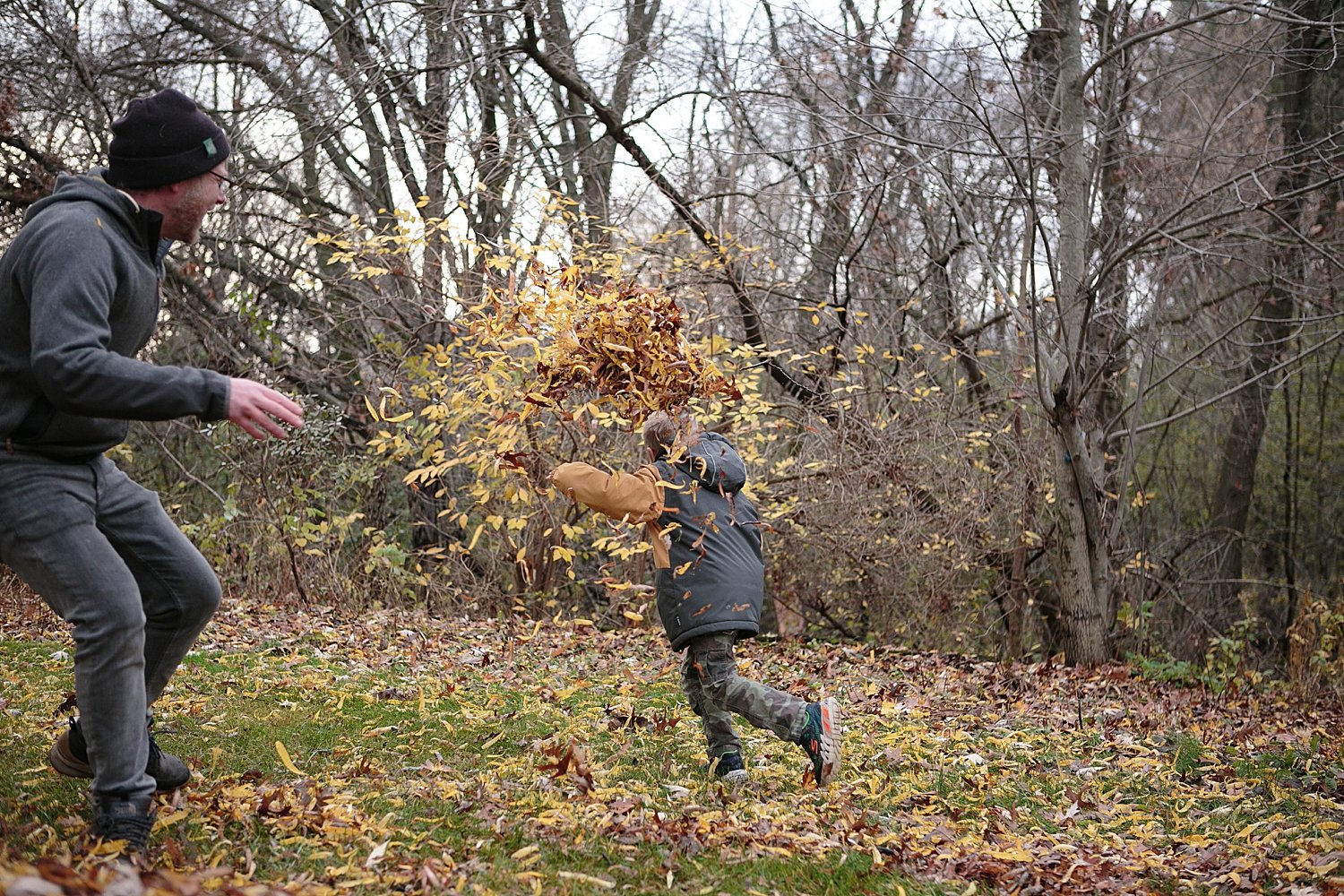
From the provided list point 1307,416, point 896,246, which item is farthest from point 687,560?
point 1307,416

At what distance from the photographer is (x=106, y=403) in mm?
2850

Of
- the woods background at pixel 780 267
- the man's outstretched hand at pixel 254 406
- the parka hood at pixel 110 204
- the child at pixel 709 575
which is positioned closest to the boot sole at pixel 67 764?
the man's outstretched hand at pixel 254 406

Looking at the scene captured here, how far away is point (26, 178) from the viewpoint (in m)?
10.8

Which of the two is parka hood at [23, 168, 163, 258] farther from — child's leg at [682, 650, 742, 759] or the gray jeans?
child's leg at [682, 650, 742, 759]

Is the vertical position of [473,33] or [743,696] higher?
[473,33]

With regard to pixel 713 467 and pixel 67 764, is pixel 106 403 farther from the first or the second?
pixel 713 467

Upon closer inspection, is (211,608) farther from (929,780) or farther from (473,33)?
(473,33)

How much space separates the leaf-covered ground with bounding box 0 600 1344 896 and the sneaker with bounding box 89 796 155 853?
69mm

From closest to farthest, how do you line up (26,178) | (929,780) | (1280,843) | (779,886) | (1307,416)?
(779,886) → (1280,843) → (929,780) → (26,178) → (1307,416)

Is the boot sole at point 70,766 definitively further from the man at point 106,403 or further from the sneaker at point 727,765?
the sneaker at point 727,765

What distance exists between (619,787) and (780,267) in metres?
7.61

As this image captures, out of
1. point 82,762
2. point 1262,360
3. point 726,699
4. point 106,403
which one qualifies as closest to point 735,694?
point 726,699

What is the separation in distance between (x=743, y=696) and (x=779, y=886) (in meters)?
1.17

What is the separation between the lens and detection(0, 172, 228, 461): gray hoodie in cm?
284
